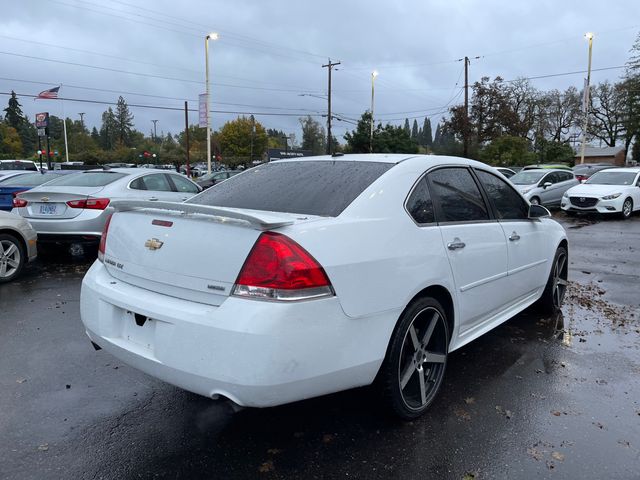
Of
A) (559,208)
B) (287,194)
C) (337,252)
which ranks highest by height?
(287,194)

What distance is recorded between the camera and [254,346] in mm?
2203

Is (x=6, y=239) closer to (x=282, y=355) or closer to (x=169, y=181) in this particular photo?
(x=169, y=181)

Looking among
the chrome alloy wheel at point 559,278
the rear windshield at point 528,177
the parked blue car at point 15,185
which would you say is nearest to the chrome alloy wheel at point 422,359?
the chrome alloy wheel at point 559,278

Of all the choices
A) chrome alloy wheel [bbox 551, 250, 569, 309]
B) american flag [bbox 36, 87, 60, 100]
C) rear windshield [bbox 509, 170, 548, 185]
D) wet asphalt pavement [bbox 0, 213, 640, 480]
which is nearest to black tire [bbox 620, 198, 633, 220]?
rear windshield [bbox 509, 170, 548, 185]

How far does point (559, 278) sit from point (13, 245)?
267 inches

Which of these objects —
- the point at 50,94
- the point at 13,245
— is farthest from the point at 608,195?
the point at 50,94

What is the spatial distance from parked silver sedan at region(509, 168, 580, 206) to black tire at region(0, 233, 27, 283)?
568 inches

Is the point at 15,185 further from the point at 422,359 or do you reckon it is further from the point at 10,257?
the point at 422,359

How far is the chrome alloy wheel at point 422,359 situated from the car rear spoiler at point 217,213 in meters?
1.03

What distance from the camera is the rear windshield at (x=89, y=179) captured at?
8.05m

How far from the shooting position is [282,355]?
7.29 feet

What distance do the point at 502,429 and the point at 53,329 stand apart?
405 centimetres

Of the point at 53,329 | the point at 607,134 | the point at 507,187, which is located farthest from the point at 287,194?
the point at 607,134

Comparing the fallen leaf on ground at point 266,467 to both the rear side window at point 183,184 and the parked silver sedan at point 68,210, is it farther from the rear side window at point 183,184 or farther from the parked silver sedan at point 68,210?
the rear side window at point 183,184
